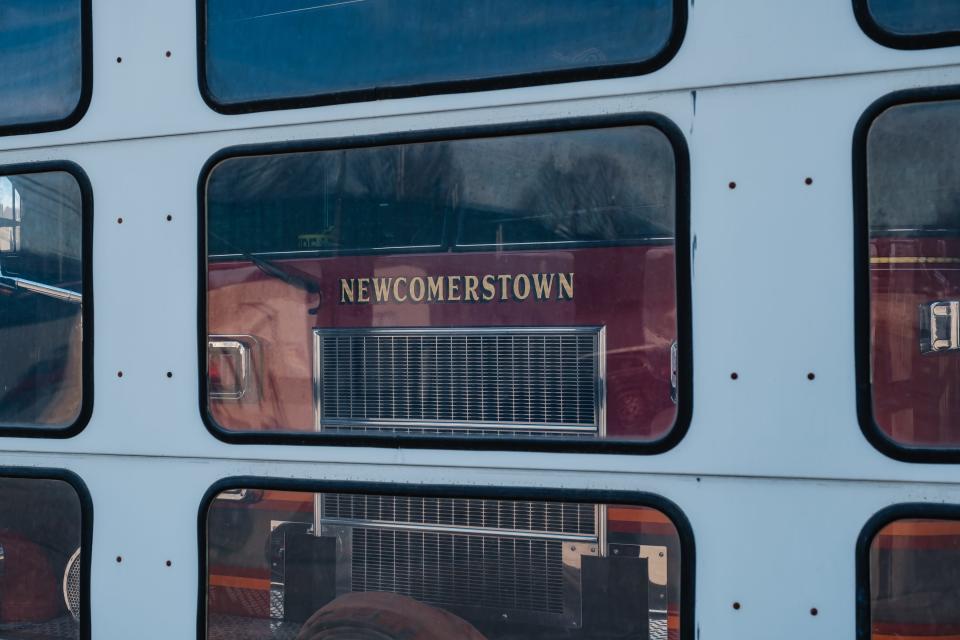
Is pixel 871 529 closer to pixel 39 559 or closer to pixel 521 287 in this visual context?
pixel 521 287

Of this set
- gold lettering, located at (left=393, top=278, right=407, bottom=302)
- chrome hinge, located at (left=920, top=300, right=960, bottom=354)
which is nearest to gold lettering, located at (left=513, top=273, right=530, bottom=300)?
gold lettering, located at (left=393, top=278, right=407, bottom=302)

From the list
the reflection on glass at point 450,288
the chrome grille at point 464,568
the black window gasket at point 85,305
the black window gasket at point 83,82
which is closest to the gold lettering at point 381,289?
the reflection on glass at point 450,288

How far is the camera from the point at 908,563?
158 centimetres

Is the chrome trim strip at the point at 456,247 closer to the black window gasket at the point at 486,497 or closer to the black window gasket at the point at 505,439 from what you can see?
the black window gasket at the point at 505,439

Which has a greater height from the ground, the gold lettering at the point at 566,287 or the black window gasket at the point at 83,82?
the black window gasket at the point at 83,82

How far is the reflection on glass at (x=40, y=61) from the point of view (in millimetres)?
2111

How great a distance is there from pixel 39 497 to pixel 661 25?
169 centimetres

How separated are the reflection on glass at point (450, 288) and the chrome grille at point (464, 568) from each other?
0.22 m

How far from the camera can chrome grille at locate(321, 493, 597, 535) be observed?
5.71 ft

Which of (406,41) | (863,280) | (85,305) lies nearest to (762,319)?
(863,280)

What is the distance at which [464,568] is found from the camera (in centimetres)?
183

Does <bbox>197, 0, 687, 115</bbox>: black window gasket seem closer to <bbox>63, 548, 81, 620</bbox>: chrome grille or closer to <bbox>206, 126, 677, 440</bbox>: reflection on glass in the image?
<bbox>206, 126, 677, 440</bbox>: reflection on glass

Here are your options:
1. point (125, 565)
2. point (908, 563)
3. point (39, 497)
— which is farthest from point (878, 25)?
point (39, 497)

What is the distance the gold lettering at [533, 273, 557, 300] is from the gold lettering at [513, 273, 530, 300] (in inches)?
0.6
